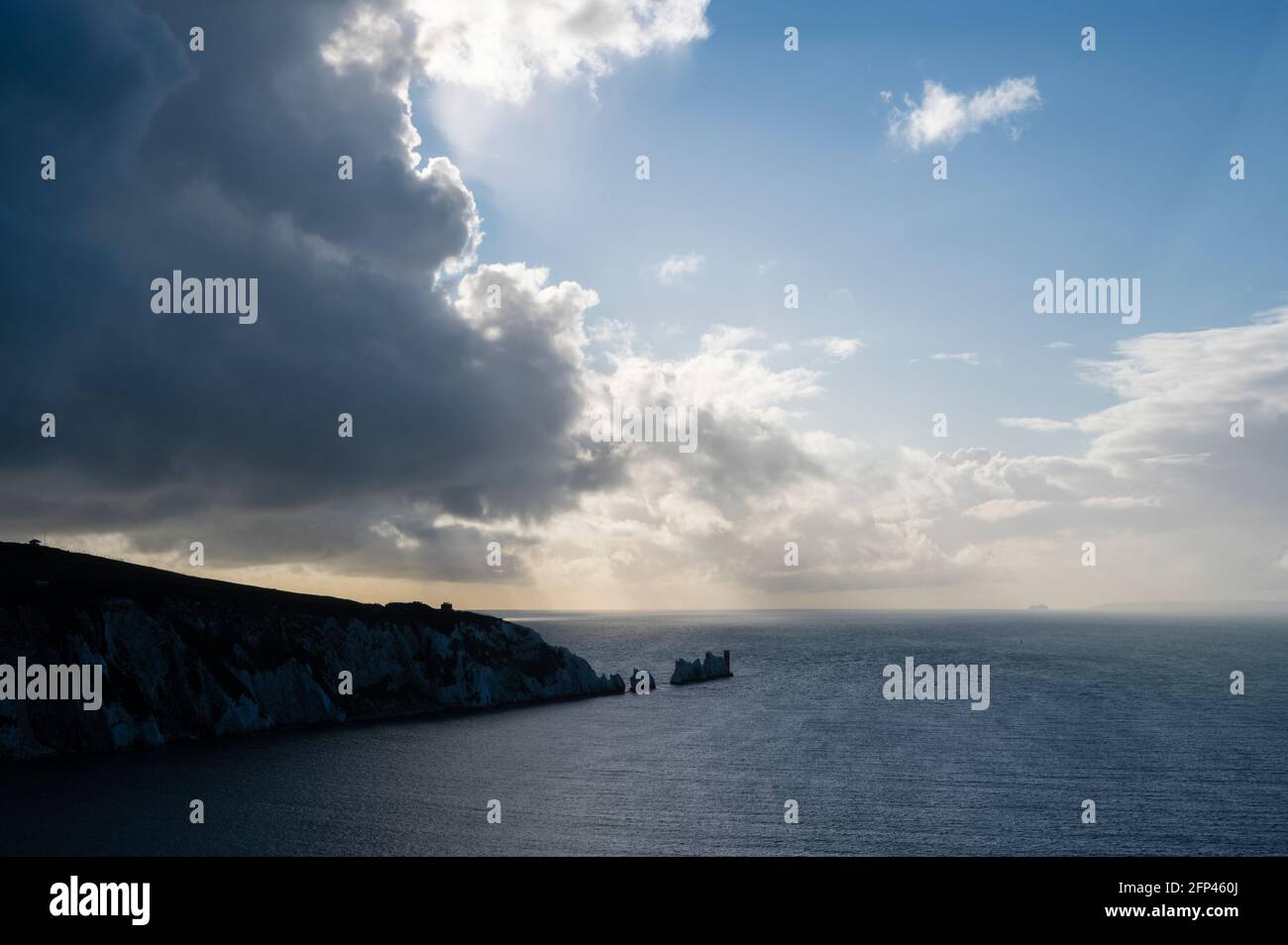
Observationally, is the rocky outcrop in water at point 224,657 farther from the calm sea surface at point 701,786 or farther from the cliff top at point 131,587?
the calm sea surface at point 701,786

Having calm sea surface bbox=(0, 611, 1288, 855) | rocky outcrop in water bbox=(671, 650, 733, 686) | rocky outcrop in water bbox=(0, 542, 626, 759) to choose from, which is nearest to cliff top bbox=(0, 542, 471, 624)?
rocky outcrop in water bbox=(0, 542, 626, 759)

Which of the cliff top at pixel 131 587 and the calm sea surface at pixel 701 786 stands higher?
the cliff top at pixel 131 587

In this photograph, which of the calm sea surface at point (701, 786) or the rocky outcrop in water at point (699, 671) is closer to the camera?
the calm sea surface at point (701, 786)

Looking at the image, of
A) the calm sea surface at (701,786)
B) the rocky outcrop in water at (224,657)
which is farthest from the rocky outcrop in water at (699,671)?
the calm sea surface at (701,786)

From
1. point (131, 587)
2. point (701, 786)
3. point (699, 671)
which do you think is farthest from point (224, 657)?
point (699, 671)

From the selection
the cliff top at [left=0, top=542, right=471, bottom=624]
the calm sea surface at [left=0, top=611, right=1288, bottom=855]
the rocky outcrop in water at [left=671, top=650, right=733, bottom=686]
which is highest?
the cliff top at [left=0, top=542, right=471, bottom=624]

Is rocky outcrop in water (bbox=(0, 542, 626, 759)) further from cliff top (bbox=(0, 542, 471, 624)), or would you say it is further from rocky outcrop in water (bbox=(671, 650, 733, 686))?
rocky outcrop in water (bbox=(671, 650, 733, 686))

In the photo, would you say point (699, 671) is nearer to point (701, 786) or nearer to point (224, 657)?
point (224, 657)
